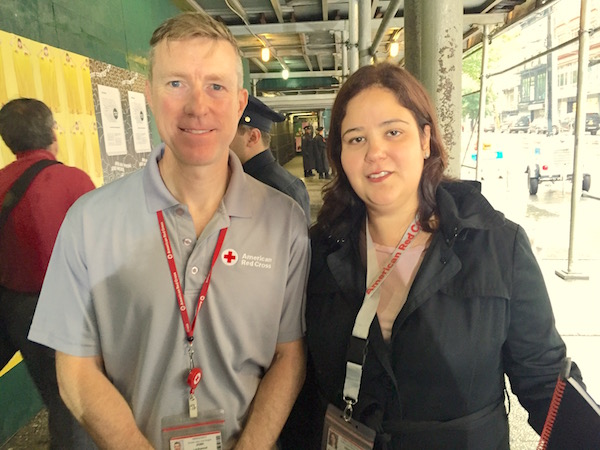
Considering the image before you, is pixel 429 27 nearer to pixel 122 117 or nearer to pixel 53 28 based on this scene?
pixel 53 28

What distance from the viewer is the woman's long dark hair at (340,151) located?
1.40m

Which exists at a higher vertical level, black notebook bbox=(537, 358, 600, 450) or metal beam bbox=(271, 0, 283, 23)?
metal beam bbox=(271, 0, 283, 23)

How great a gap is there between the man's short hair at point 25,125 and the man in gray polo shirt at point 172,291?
54.4 inches

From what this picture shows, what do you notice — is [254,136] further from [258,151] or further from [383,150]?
[383,150]

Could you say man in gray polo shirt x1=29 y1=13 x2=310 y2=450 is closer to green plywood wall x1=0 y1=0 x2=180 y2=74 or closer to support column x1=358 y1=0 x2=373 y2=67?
green plywood wall x1=0 y1=0 x2=180 y2=74

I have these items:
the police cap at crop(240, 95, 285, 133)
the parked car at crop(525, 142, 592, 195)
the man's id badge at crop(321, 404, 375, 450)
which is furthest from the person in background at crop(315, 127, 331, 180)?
the man's id badge at crop(321, 404, 375, 450)

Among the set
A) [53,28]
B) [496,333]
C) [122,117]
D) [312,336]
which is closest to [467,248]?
[496,333]

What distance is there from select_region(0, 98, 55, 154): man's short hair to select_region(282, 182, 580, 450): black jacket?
7.14 feet

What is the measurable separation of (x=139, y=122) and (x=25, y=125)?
2.17 meters

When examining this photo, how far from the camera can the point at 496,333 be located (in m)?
1.23

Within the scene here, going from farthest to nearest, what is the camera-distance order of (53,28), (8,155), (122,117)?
(122,117) → (53,28) → (8,155)

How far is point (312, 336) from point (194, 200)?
23.0 inches

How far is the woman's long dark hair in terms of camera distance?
140 cm

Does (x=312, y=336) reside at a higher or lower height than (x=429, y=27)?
lower
